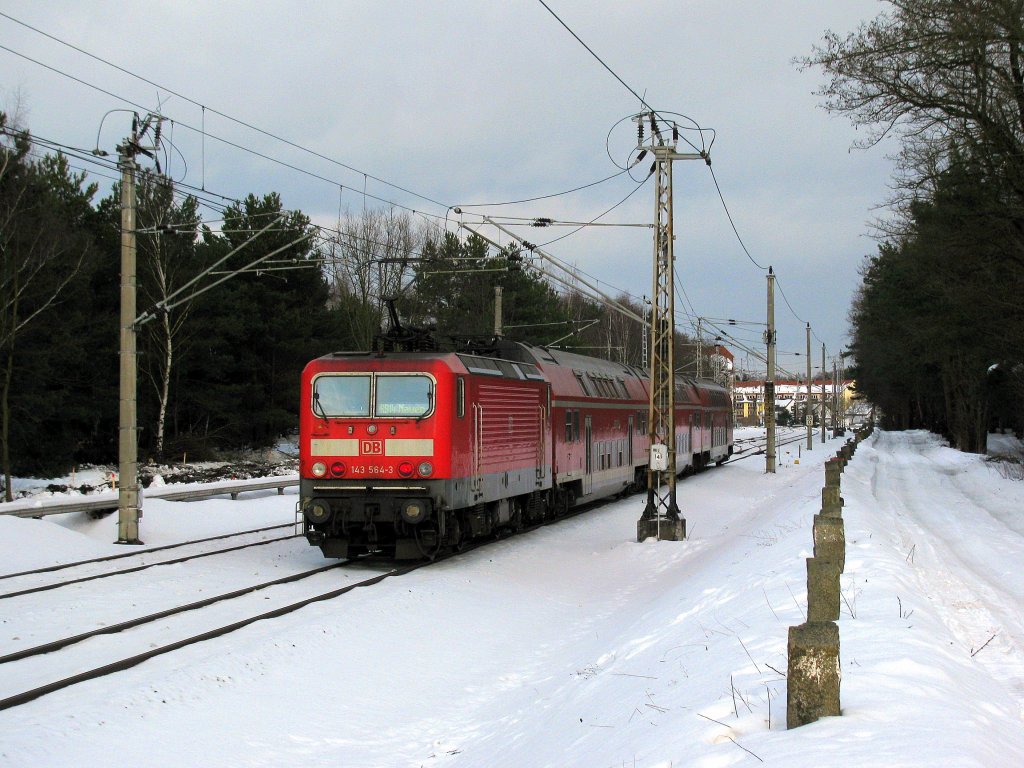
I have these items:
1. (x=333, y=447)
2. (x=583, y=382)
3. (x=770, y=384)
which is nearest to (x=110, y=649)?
(x=333, y=447)

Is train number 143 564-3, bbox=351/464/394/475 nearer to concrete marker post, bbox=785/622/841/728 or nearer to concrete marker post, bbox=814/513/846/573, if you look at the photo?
concrete marker post, bbox=814/513/846/573

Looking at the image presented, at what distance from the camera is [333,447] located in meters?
13.8

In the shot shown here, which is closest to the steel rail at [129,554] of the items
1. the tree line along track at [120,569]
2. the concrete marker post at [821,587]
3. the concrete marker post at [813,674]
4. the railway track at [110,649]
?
the tree line along track at [120,569]

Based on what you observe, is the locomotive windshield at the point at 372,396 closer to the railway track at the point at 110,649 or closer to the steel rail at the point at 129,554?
the railway track at the point at 110,649

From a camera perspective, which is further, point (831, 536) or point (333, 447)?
point (333, 447)

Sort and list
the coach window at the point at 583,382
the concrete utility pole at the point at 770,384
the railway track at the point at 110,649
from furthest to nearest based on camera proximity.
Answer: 1. the concrete utility pole at the point at 770,384
2. the coach window at the point at 583,382
3. the railway track at the point at 110,649

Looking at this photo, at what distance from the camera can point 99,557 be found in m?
14.9

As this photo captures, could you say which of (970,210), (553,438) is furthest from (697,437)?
(553,438)

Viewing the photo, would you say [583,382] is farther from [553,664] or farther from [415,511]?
[553,664]

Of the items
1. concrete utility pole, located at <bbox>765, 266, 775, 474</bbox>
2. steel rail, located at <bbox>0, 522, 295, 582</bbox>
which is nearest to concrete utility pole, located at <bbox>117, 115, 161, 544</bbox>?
steel rail, located at <bbox>0, 522, 295, 582</bbox>

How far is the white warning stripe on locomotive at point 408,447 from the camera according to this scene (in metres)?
13.5

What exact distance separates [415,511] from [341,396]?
6.70ft

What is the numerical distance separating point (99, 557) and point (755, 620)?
1069 cm

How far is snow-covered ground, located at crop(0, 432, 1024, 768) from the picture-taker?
528 centimetres
